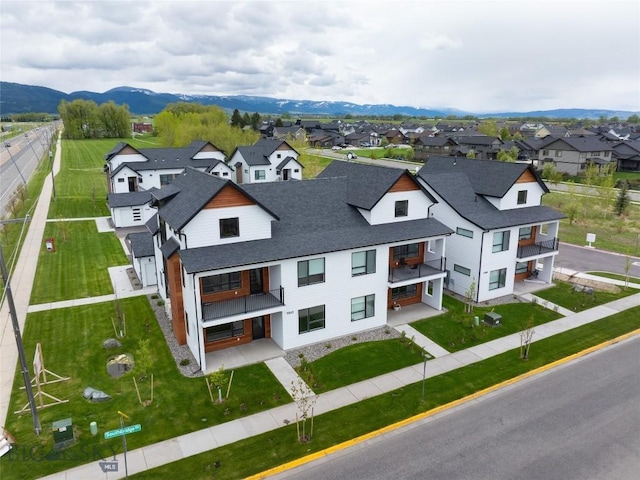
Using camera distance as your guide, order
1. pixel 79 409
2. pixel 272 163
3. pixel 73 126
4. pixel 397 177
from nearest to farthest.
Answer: pixel 79 409 < pixel 397 177 < pixel 272 163 < pixel 73 126

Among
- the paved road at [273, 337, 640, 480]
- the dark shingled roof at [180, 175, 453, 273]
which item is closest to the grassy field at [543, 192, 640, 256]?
the dark shingled roof at [180, 175, 453, 273]

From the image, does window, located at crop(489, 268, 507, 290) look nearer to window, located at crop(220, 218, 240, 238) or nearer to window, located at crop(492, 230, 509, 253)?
window, located at crop(492, 230, 509, 253)

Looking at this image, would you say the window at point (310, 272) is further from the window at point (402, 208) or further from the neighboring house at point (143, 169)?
the neighboring house at point (143, 169)

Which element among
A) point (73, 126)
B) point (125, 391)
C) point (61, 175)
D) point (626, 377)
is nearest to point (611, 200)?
point (626, 377)

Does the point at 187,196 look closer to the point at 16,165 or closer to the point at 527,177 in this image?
the point at 527,177

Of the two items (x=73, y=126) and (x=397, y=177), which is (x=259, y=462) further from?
(x=73, y=126)

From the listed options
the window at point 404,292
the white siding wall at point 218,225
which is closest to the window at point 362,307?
the window at point 404,292
